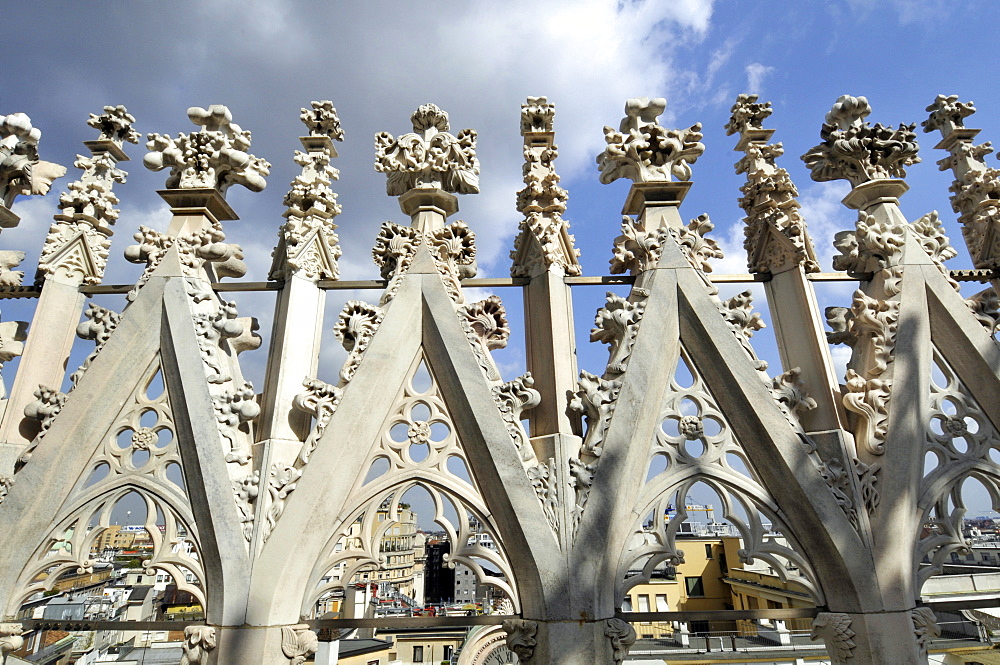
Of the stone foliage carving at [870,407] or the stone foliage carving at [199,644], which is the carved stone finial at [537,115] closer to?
the stone foliage carving at [870,407]

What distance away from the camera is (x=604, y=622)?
4.09 metres

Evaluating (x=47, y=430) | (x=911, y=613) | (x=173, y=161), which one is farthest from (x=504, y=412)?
(x=173, y=161)

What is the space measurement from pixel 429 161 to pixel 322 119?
5.55 feet

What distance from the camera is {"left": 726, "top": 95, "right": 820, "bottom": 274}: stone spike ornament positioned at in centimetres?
574

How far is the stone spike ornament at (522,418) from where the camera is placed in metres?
4.28

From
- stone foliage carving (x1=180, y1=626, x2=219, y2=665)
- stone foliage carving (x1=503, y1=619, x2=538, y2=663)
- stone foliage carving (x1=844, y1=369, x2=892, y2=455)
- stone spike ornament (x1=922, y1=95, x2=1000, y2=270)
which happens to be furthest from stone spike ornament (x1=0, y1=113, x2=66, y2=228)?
stone spike ornament (x1=922, y1=95, x2=1000, y2=270)

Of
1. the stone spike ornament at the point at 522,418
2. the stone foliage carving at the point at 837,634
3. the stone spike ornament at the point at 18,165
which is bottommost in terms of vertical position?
the stone foliage carving at the point at 837,634

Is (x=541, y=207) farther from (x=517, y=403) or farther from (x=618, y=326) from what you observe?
(x=517, y=403)

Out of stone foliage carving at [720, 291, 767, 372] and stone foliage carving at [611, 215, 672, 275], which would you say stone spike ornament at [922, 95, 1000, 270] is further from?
stone foliage carving at [611, 215, 672, 275]

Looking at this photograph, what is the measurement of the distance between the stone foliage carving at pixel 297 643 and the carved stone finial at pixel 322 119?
5140 mm

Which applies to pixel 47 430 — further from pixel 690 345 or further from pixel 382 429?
pixel 690 345

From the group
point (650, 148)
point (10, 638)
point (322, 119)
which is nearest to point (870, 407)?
point (650, 148)

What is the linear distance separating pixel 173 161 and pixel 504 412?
4.48 meters

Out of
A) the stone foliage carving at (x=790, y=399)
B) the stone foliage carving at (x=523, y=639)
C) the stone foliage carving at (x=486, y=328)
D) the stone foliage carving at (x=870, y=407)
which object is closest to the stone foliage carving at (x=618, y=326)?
the stone foliage carving at (x=486, y=328)
